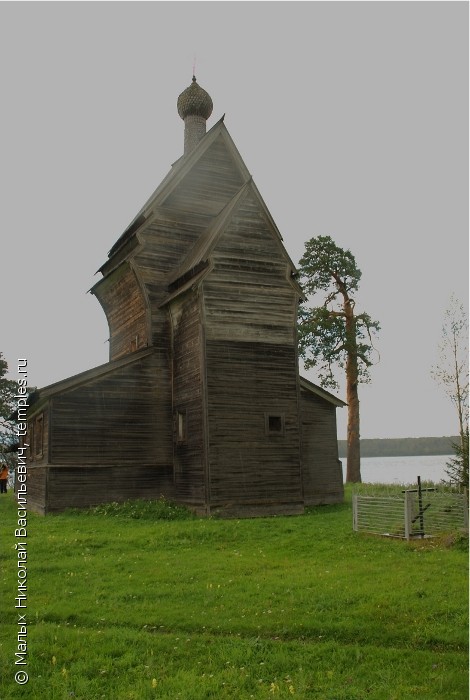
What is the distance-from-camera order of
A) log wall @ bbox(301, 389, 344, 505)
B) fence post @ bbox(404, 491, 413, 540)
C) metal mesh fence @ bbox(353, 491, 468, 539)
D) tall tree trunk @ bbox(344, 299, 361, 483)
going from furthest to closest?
tall tree trunk @ bbox(344, 299, 361, 483), log wall @ bbox(301, 389, 344, 505), metal mesh fence @ bbox(353, 491, 468, 539), fence post @ bbox(404, 491, 413, 540)

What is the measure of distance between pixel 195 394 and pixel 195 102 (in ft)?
55.4

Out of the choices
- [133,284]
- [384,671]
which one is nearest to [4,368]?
[133,284]

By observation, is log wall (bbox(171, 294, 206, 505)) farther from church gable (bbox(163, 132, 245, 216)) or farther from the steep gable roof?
church gable (bbox(163, 132, 245, 216))

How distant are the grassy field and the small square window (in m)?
6.50

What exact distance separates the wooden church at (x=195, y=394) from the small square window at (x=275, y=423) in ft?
0.16

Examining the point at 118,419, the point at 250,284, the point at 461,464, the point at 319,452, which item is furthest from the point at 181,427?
the point at 461,464

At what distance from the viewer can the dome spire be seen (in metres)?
32.2

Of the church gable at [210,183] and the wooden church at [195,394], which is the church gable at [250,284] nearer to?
the wooden church at [195,394]

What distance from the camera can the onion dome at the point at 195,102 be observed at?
32.3 m

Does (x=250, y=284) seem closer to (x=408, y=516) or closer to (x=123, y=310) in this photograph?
(x=123, y=310)

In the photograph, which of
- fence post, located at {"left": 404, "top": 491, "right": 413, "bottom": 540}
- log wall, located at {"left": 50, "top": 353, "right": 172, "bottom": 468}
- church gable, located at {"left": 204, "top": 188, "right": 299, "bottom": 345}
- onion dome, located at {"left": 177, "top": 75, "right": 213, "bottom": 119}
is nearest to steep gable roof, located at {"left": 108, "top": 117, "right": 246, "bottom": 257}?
church gable, located at {"left": 204, "top": 188, "right": 299, "bottom": 345}

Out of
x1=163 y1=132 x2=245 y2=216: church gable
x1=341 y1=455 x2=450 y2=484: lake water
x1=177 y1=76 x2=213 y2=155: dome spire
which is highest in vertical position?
x1=177 y1=76 x2=213 y2=155: dome spire

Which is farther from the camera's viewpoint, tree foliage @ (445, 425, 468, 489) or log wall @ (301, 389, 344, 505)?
log wall @ (301, 389, 344, 505)

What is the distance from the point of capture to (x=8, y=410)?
50625 millimetres
